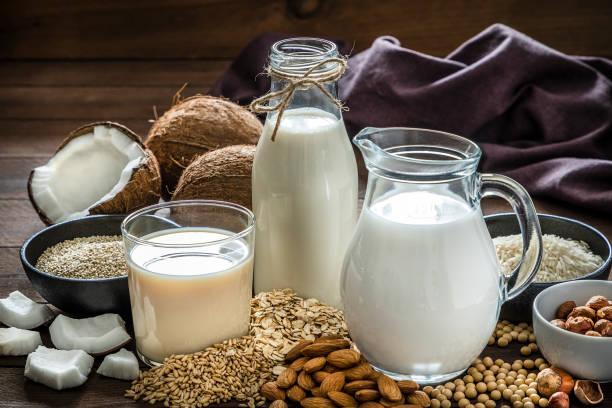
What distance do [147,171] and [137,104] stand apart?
69cm

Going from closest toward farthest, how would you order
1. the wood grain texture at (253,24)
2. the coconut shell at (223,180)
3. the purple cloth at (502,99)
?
the coconut shell at (223,180)
the purple cloth at (502,99)
the wood grain texture at (253,24)

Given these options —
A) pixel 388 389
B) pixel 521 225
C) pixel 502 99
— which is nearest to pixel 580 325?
pixel 521 225

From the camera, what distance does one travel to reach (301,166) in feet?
3.81

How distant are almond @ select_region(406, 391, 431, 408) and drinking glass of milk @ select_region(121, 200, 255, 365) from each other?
0.24 m

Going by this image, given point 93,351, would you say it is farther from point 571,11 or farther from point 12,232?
point 571,11

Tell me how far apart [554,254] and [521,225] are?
22 cm

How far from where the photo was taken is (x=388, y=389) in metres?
1.01

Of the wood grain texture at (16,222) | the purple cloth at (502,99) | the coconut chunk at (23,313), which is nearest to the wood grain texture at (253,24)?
the purple cloth at (502,99)

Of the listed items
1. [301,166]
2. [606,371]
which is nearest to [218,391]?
[301,166]

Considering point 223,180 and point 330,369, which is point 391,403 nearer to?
point 330,369

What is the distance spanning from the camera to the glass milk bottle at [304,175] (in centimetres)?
115

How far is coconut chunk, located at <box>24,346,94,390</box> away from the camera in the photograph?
1.08m

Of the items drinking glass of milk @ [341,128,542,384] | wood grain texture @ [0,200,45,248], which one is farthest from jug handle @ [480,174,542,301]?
wood grain texture @ [0,200,45,248]

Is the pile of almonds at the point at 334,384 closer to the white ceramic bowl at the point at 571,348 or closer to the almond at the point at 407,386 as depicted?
the almond at the point at 407,386
